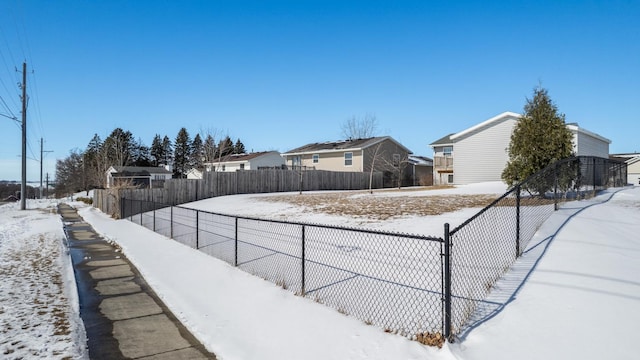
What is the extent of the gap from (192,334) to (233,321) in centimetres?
52

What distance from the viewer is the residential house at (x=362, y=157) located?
35875 mm

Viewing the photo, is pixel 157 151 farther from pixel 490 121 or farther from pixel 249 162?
pixel 490 121

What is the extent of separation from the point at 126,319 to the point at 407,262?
4.73 m

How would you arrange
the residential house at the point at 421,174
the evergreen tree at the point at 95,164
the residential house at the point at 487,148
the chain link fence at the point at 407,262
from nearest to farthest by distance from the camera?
the chain link fence at the point at 407,262
the residential house at the point at 487,148
the residential house at the point at 421,174
the evergreen tree at the point at 95,164

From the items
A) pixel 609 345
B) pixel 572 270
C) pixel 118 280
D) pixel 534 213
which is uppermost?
pixel 534 213

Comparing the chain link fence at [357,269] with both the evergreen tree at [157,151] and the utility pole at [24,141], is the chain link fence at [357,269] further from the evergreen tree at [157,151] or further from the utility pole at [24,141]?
the evergreen tree at [157,151]

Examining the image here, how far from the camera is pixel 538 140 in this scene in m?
12.1

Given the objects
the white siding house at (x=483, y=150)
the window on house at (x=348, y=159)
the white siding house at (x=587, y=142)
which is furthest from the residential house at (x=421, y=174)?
the white siding house at (x=587, y=142)

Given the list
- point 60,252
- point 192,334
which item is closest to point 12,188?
point 60,252

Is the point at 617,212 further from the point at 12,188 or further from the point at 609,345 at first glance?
the point at 12,188

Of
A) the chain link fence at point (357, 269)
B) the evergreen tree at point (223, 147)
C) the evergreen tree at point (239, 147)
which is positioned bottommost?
the chain link fence at point (357, 269)

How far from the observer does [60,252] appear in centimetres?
1016

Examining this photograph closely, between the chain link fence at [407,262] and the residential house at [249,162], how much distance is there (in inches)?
1222

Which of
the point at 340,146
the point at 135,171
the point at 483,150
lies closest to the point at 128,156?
the point at 135,171
